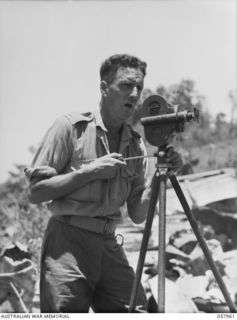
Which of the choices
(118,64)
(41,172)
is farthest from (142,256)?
(118,64)

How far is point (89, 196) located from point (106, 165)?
0.79 ft

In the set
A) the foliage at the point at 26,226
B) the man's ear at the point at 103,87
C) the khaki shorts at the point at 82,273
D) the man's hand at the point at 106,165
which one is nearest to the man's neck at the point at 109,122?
the man's ear at the point at 103,87

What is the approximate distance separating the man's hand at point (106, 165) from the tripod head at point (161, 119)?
203 mm

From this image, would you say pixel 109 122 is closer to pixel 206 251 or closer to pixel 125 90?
pixel 125 90

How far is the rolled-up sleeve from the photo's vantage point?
2781 millimetres

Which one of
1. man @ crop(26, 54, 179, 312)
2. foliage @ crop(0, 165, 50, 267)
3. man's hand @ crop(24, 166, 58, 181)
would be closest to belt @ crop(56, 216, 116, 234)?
man @ crop(26, 54, 179, 312)

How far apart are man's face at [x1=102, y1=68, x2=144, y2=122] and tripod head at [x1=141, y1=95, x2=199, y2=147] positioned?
0.51 feet

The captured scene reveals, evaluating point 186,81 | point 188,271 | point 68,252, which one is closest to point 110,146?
point 68,252

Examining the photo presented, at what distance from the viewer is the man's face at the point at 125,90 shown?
2.86 meters

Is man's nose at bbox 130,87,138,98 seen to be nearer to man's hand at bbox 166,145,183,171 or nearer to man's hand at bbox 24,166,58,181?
man's hand at bbox 166,145,183,171

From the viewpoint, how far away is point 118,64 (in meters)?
2.92

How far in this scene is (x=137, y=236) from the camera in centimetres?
747

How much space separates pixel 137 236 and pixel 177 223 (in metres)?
0.75

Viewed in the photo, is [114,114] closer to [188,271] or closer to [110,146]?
[110,146]
